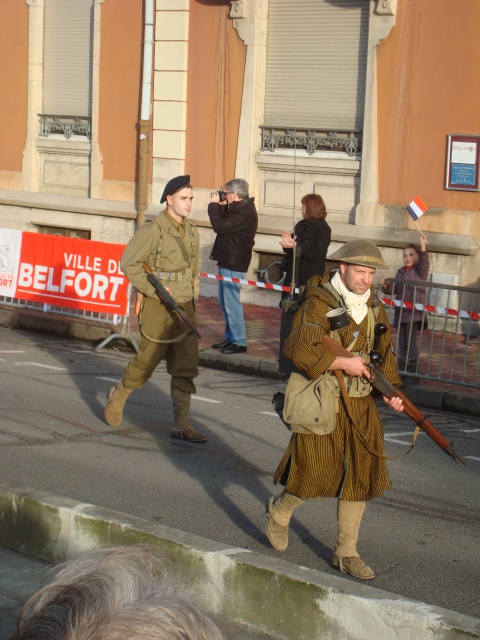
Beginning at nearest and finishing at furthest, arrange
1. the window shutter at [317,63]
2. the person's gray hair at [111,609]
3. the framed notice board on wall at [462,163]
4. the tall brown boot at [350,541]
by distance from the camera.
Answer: the person's gray hair at [111,609], the tall brown boot at [350,541], the framed notice board on wall at [462,163], the window shutter at [317,63]

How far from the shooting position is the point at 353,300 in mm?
5434

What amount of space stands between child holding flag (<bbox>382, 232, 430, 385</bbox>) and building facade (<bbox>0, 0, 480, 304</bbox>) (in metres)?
2.58

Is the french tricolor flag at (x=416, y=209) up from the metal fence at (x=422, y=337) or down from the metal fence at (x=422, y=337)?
up

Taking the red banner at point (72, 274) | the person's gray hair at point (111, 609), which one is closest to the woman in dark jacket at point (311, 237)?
the red banner at point (72, 274)

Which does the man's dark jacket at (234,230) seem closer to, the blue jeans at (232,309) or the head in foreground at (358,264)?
the blue jeans at (232,309)

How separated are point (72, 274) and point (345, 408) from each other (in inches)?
333

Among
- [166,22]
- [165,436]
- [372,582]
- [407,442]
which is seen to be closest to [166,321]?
[165,436]

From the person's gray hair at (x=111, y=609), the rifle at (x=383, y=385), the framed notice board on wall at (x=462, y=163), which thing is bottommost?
the rifle at (x=383, y=385)

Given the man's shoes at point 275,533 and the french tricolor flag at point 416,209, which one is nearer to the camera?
the man's shoes at point 275,533

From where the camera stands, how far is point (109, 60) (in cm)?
1841

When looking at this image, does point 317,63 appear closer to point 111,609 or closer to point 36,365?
point 36,365

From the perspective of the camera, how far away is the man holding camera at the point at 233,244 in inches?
472

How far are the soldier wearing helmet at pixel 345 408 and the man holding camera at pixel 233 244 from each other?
6.55 metres

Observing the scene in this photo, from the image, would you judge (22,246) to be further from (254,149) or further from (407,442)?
(407,442)
